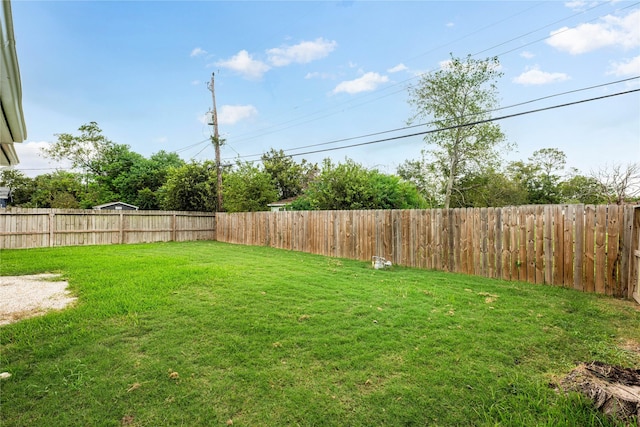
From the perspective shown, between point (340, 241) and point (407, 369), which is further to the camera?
point (340, 241)

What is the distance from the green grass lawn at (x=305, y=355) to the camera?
2.02 metres

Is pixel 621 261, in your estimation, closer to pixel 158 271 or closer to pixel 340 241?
pixel 340 241

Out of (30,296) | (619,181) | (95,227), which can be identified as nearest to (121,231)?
(95,227)

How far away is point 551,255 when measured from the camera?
557 centimetres

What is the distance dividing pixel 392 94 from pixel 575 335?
1251cm

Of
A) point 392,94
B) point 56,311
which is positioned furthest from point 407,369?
point 392,94

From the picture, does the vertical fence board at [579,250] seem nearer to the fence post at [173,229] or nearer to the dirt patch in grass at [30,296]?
the dirt patch in grass at [30,296]

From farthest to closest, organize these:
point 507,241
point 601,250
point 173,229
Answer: point 173,229, point 507,241, point 601,250

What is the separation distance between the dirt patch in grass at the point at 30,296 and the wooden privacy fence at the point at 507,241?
21.8ft

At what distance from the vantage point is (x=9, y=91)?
5.16ft

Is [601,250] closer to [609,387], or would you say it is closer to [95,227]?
[609,387]

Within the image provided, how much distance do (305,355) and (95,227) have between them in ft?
43.6

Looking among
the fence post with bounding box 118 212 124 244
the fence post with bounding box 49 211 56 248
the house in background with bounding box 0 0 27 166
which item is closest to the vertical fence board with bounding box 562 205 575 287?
the house in background with bounding box 0 0 27 166

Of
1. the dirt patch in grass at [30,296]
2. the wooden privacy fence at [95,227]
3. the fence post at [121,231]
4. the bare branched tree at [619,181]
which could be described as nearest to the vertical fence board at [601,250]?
the dirt patch in grass at [30,296]
